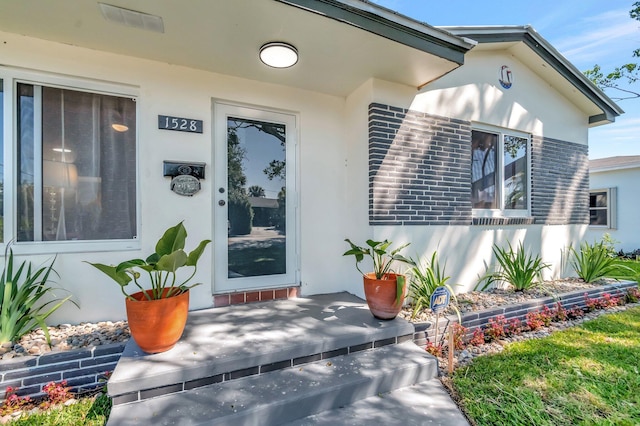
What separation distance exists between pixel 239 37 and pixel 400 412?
3411 mm

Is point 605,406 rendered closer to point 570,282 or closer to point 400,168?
point 400,168

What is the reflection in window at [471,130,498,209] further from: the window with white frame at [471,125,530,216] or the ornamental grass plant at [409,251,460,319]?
the ornamental grass plant at [409,251,460,319]

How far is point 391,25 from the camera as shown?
2.62m

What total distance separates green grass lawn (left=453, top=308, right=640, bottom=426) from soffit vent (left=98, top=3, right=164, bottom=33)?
13.1 feet

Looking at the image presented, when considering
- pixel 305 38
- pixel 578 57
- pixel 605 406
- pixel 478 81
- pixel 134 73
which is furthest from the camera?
pixel 578 57

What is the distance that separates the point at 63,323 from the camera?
2.72 metres

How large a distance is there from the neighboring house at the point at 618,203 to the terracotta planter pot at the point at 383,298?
9.40 m

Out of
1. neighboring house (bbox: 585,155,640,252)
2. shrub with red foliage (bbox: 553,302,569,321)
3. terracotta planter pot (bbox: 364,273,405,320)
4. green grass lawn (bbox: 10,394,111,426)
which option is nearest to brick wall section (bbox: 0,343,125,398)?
green grass lawn (bbox: 10,394,111,426)

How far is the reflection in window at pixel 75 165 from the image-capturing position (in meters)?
2.68

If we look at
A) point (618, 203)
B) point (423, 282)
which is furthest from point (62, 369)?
point (618, 203)

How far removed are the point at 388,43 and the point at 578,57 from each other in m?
10.6

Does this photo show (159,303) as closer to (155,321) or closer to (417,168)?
(155,321)

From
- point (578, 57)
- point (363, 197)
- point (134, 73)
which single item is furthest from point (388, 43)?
A: point (578, 57)

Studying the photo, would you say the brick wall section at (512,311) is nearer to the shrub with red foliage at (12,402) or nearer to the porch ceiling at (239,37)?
the porch ceiling at (239,37)
